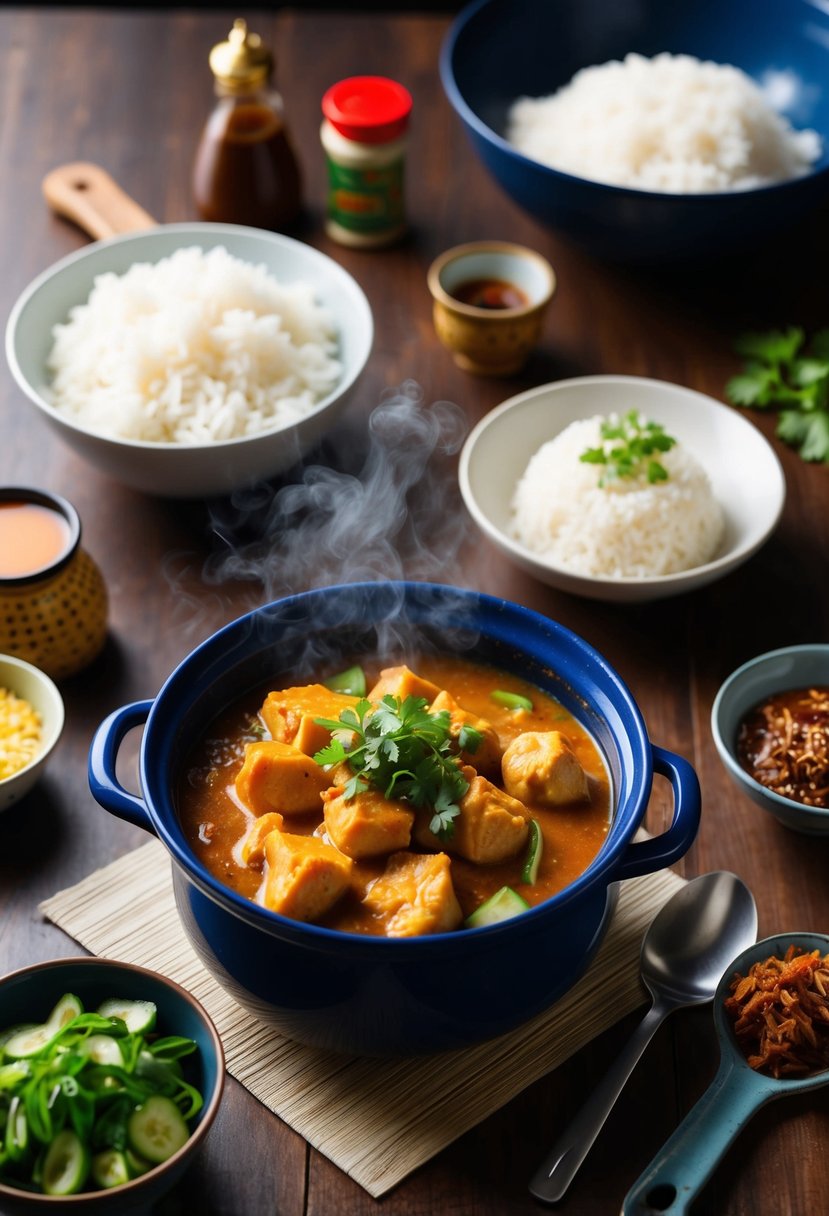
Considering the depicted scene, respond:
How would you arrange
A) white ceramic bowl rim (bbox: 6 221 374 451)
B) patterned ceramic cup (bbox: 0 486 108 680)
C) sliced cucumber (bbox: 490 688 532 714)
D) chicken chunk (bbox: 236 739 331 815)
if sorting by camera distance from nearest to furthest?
chicken chunk (bbox: 236 739 331 815), sliced cucumber (bbox: 490 688 532 714), patterned ceramic cup (bbox: 0 486 108 680), white ceramic bowl rim (bbox: 6 221 374 451)

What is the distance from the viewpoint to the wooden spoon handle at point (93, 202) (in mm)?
3723

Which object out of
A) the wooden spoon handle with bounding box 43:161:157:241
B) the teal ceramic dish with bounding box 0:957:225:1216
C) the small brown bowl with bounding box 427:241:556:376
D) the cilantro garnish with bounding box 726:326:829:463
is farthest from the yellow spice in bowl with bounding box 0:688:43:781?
the cilantro garnish with bounding box 726:326:829:463

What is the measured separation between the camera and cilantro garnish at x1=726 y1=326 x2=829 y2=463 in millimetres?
3314

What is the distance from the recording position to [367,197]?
12.4ft

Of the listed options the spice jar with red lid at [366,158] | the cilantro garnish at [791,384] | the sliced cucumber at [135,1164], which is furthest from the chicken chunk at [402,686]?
the spice jar with red lid at [366,158]

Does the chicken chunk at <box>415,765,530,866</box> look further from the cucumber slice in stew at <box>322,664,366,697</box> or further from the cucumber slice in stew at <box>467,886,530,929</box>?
the cucumber slice in stew at <box>322,664,366,697</box>

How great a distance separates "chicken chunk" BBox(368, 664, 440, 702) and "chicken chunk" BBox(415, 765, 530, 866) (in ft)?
0.63

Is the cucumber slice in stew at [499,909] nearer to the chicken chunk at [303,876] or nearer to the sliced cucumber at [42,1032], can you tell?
the chicken chunk at [303,876]

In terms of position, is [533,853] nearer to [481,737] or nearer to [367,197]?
[481,737]

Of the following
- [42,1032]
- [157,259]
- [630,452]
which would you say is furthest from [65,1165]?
[157,259]

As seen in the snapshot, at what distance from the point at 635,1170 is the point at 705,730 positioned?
99 cm

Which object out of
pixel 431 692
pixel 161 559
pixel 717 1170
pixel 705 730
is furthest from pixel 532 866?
pixel 161 559

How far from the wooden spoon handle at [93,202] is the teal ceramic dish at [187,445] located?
0.31 meters

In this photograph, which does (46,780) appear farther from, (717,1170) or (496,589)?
(717,1170)
